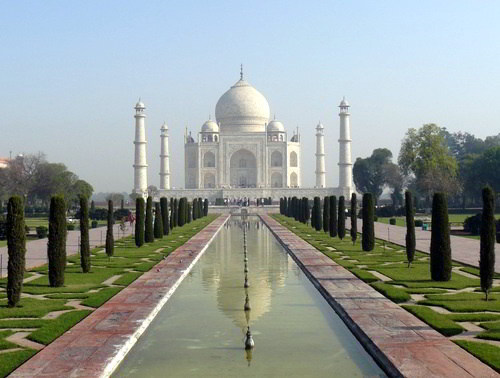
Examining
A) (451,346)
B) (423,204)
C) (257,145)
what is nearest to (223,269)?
(451,346)

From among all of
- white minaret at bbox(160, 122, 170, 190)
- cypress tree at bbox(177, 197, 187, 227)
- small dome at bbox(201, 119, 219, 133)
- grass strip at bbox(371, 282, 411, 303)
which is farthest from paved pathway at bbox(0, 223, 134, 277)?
small dome at bbox(201, 119, 219, 133)

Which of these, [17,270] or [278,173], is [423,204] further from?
[17,270]

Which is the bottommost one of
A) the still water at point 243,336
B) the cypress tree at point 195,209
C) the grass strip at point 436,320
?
the still water at point 243,336

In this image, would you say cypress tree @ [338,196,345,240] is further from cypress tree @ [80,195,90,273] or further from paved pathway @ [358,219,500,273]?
cypress tree @ [80,195,90,273]

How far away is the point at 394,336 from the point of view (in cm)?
770

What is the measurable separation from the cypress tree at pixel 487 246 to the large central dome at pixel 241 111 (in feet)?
196

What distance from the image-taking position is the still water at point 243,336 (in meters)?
6.83

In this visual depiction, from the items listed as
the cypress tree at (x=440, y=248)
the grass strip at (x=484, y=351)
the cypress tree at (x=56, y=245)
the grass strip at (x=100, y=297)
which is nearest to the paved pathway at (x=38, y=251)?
the cypress tree at (x=56, y=245)

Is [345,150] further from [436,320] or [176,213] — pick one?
[436,320]

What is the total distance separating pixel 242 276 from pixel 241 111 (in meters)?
57.1

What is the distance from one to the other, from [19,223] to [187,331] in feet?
10.7

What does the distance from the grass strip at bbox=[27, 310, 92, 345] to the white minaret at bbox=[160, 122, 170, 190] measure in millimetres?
56941

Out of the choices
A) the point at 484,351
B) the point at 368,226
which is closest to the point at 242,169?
the point at 368,226

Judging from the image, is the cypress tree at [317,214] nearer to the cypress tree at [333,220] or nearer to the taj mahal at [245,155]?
the cypress tree at [333,220]
